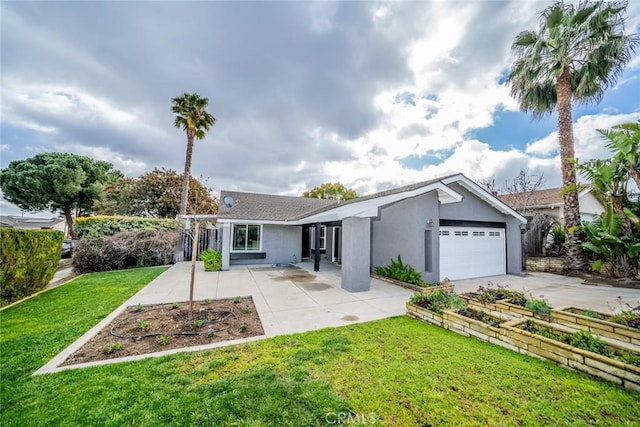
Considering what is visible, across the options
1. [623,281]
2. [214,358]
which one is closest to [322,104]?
[214,358]

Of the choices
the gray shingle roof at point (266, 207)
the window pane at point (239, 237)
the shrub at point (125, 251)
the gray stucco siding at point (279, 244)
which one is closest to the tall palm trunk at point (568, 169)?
the gray shingle roof at point (266, 207)

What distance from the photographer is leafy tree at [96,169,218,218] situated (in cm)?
2527

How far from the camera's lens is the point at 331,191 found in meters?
41.2

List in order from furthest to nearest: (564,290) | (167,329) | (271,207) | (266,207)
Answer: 1. (271,207)
2. (266,207)
3. (564,290)
4. (167,329)

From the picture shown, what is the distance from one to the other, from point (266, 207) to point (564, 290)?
1497 centimetres

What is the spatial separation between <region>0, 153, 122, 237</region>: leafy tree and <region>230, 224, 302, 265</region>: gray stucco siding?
2817cm

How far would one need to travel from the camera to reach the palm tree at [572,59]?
10.3 metres

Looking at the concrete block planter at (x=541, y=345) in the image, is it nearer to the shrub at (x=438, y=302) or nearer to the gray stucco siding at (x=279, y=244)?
the shrub at (x=438, y=302)

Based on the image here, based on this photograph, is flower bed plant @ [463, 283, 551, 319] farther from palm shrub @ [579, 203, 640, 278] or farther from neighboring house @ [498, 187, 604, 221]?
neighboring house @ [498, 187, 604, 221]

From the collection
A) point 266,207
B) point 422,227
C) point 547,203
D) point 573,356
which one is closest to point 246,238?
point 266,207

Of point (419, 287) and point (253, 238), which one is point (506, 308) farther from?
point (253, 238)

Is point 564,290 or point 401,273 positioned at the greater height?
point 401,273

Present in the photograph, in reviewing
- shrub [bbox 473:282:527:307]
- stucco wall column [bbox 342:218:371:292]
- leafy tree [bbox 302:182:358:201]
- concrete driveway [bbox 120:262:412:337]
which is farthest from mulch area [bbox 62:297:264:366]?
leafy tree [bbox 302:182:358:201]

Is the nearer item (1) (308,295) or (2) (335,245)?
(1) (308,295)
